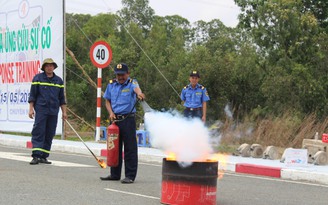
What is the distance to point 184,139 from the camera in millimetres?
7188

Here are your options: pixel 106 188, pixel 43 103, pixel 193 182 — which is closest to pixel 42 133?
pixel 43 103

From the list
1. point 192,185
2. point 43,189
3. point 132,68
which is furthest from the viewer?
point 132,68

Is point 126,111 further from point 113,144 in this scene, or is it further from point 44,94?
point 44,94

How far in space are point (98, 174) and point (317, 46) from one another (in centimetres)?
1588

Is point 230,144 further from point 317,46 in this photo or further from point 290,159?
point 317,46

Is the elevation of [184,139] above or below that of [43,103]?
below

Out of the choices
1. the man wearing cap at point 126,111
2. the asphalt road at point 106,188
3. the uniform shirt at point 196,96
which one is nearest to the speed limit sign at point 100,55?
the uniform shirt at point 196,96

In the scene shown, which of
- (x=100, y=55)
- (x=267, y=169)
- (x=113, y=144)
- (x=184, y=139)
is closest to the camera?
(x=184, y=139)

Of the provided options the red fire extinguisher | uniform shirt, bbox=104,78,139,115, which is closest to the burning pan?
the red fire extinguisher

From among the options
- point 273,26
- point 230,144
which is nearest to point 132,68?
point 273,26

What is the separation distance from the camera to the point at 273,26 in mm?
24703

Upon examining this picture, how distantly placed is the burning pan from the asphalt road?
Result: 55 centimetres

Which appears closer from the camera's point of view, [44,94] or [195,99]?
[44,94]

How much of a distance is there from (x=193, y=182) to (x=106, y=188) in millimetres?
1951
